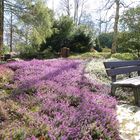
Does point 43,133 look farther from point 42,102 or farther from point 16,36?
point 16,36

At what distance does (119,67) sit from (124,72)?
25 centimetres

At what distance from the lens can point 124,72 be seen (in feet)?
29.9

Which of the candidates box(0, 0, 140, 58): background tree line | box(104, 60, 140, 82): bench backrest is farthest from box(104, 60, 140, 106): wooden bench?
box(0, 0, 140, 58): background tree line

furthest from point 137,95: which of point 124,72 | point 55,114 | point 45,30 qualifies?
point 45,30

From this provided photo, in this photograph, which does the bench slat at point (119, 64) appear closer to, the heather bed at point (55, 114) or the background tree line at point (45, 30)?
the heather bed at point (55, 114)

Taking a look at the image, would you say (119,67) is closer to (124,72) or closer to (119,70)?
(124,72)

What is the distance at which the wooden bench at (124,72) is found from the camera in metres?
7.47

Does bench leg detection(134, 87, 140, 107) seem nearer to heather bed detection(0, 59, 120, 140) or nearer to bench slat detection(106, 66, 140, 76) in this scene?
heather bed detection(0, 59, 120, 140)

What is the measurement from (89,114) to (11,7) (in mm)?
12303

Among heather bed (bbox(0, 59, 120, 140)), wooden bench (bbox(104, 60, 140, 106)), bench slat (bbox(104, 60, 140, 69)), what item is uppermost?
bench slat (bbox(104, 60, 140, 69))

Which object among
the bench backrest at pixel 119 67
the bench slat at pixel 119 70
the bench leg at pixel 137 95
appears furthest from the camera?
the bench backrest at pixel 119 67

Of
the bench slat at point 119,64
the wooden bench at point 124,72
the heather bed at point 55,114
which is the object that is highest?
the bench slat at point 119,64

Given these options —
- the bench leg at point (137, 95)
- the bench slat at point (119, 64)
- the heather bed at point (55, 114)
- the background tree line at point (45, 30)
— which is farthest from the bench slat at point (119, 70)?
the background tree line at point (45, 30)

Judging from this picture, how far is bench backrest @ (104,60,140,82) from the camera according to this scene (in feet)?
27.9
